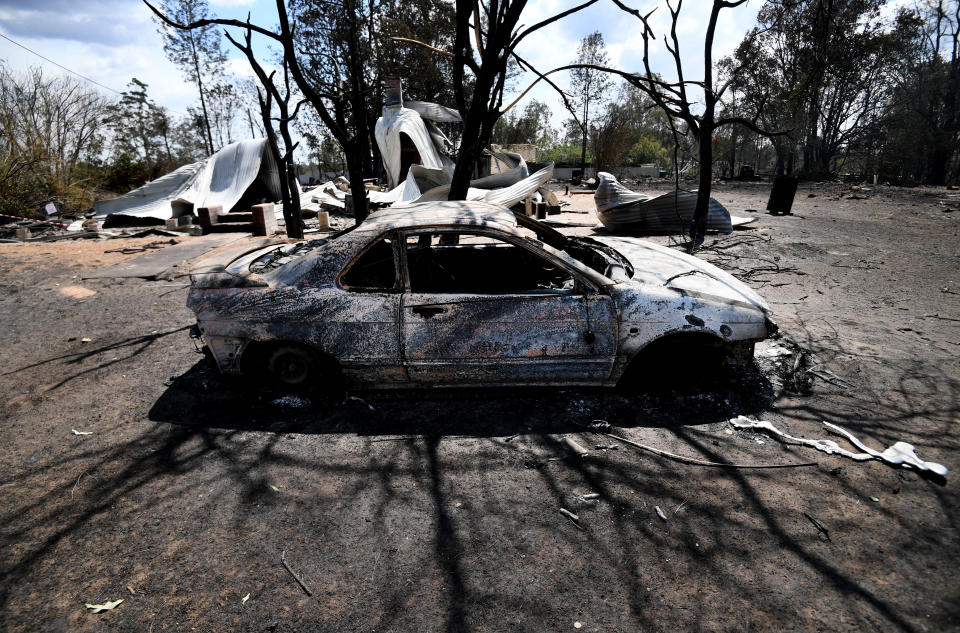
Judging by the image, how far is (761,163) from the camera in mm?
70875

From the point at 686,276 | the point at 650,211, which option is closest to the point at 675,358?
the point at 686,276

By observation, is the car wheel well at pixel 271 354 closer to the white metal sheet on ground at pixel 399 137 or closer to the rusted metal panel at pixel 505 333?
the rusted metal panel at pixel 505 333

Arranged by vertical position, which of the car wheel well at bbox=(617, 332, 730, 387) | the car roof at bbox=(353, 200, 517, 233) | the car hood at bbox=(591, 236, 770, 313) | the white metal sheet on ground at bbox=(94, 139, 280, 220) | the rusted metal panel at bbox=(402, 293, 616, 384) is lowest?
the car wheel well at bbox=(617, 332, 730, 387)

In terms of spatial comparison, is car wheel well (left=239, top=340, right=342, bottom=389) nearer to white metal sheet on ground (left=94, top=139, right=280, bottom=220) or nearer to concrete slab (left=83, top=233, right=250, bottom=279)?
concrete slab (left=83, top=233, right=250, bottom=279)

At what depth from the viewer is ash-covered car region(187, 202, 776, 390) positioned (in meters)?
3.26

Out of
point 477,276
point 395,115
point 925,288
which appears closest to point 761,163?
point 395,115

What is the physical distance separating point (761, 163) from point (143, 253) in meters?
81.5

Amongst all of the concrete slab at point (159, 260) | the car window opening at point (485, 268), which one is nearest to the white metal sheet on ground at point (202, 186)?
the concrete slab at point (159, 260)

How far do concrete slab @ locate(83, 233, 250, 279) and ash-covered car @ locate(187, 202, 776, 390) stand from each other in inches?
232

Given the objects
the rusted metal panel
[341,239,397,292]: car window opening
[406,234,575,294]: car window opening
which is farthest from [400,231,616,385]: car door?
[406,234,575,294]: car window opening

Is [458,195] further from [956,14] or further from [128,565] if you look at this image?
[956,14]

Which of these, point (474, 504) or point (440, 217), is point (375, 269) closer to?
point (440, 217)

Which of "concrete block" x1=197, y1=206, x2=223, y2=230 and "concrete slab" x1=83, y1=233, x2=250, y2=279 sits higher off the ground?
"concrete block" x1=197, y1=206, x2=223, y2=230

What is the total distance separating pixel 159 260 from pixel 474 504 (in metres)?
9.63
